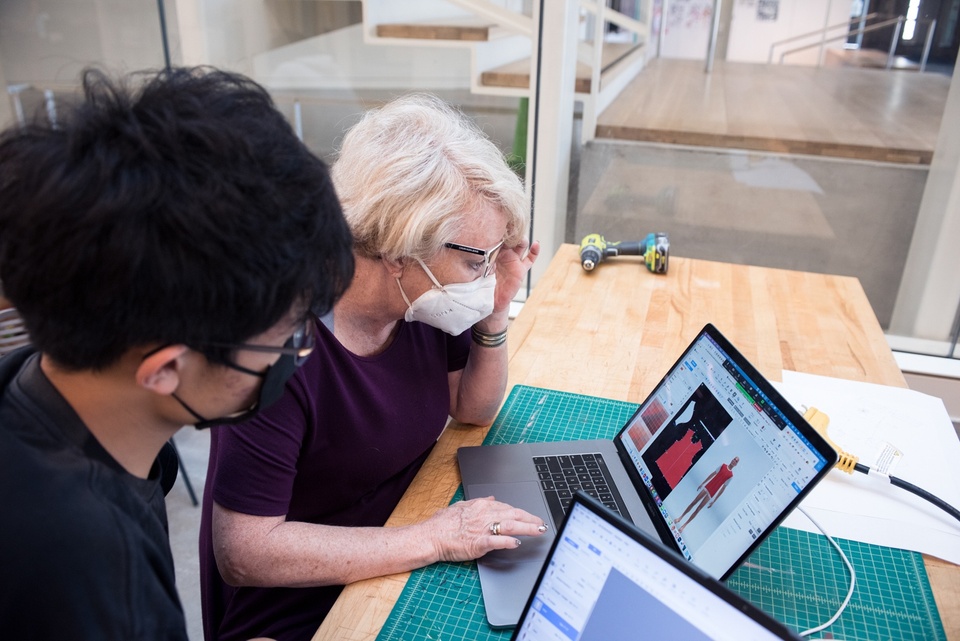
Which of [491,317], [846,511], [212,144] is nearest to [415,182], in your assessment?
[491,317]

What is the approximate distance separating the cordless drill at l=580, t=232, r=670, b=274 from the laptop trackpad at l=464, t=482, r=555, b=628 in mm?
1083

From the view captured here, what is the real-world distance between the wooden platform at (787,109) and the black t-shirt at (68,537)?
7.78 ft

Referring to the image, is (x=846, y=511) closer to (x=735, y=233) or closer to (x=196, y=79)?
(x=196, y=79)

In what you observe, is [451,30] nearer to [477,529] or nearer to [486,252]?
[486,252]

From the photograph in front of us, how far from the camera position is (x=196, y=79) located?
71cm

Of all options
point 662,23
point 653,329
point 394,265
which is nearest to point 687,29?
point 662,23

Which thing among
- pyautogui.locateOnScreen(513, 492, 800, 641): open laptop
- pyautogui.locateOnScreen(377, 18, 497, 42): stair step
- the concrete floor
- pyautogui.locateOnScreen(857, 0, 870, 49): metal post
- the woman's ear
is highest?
pyautogui.locateOnScreen(857, 0, 870, 49): metal post

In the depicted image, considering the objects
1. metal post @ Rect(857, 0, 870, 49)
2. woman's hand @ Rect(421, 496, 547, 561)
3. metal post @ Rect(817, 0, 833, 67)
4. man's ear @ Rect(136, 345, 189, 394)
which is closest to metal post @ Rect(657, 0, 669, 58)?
metal post @ Rect(817, 0, 833, 67)

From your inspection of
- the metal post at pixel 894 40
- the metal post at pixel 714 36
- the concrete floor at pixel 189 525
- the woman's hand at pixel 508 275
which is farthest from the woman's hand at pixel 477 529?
the metal post at pixel 894 40

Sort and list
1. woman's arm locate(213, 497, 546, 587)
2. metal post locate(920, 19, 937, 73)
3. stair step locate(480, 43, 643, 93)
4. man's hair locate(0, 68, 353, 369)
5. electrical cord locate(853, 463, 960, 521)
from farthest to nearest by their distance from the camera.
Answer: stair step locate(480, 43, 643, 93)
metal post locate(920, 19, 937, 73)
electrical cord locate(853, 463, 960, 521)
woman's arm locate(213, 497, 546, 587)
man's hair locate(0, 68, 353, 369)

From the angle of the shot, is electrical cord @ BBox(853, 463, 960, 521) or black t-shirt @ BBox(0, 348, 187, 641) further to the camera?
electrical cord @ BBox(853, 463, 960, 521)

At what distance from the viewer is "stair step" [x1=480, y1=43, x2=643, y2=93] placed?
101 inches

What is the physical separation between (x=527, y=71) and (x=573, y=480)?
182cm

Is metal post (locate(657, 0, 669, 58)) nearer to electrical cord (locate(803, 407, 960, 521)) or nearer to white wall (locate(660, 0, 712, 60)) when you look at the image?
white wall (locate(660, 0, 712, 60))
